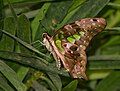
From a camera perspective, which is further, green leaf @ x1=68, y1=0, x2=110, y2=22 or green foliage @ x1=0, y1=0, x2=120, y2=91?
green leaf @ x1=68, y1=0, x2=110, y2=22

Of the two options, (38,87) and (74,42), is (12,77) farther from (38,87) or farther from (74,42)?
(74,42)

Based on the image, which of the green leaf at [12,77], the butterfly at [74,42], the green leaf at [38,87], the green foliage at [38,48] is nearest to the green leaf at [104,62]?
the green foliage at [38,48]

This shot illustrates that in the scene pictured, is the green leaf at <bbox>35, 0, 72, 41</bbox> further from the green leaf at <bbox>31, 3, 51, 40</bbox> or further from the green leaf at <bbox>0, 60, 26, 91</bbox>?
the green leaf at <bbox>0, 60, 26, 91</bbox>

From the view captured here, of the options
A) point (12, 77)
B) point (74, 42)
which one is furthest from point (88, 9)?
point (12, 77)

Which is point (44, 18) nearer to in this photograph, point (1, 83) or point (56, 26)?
point (56, 26)

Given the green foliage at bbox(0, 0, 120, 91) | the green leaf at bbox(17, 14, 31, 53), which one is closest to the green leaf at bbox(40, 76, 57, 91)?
the green foliage at bbox(0, 0, 120, 91)

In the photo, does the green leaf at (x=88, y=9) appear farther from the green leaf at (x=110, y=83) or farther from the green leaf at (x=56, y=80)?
the green leaf at (x=110, y=83)

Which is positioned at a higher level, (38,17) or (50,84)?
(38,17)
